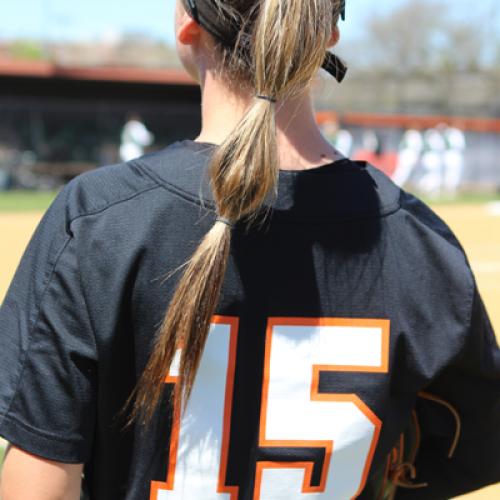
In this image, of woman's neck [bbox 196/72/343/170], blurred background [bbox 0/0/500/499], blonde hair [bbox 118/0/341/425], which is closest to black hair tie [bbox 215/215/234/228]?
blonde hair [bbox 118/0/341/425]

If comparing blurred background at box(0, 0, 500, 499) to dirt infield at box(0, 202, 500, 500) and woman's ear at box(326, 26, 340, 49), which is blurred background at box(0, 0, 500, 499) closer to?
dirt infield at box(0, 202, 500, 500)

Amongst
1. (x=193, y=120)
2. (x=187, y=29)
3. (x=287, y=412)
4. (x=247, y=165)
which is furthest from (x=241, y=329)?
(x=193, y=120)

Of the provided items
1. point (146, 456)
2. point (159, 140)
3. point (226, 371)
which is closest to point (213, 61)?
point (226, 371)

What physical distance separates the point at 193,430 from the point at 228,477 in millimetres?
109

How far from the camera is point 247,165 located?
1228 mm

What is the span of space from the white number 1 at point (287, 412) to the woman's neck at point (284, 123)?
0.91 ft

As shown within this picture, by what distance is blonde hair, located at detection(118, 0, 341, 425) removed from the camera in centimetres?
123

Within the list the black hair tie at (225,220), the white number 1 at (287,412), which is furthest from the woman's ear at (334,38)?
the white number 1 at (287,412)

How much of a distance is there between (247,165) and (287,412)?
0.44 m

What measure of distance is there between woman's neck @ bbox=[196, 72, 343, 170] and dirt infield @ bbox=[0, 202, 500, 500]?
8.35 ft

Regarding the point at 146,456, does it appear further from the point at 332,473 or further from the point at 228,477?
the point at 332,473

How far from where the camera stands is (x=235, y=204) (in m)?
1.25

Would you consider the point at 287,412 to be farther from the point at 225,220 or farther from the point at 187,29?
the point at 187,29

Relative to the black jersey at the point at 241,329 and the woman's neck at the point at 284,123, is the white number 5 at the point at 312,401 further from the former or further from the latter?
the woman's neck at the point at 284,123
